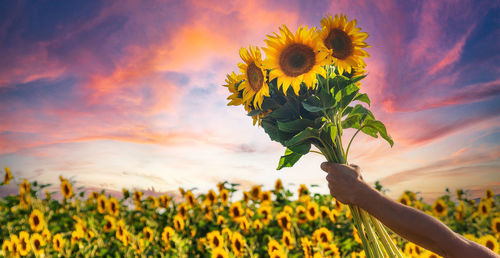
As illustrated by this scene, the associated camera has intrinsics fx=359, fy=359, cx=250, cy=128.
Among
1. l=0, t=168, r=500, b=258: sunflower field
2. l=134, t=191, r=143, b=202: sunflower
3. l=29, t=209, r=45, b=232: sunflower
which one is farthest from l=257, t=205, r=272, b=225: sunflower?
l=29, t=209, r=45, b=232: sunflower

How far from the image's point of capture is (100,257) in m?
3.37

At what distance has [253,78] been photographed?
1.41 m

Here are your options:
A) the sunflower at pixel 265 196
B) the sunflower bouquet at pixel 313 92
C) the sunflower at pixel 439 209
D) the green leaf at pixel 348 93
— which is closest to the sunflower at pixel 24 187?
the sunflower at pixel 265 196

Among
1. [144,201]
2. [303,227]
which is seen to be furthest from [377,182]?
[144,201]

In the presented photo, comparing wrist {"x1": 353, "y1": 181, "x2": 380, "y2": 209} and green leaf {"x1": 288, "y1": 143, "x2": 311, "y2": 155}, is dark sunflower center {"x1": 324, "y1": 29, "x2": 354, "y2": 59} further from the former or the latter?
wrist {"x1": 353, "y1": 181, "x2": 380, "y2": 209}

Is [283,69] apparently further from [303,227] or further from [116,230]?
[116,230]

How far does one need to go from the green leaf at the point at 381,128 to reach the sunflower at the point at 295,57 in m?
0.32

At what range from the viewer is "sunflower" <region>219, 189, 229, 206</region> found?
397cm

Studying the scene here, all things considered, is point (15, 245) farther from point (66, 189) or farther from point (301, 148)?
point (301, 148)

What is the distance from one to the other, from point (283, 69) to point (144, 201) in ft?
11.9

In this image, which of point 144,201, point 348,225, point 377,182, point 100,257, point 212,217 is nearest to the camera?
point 100,257

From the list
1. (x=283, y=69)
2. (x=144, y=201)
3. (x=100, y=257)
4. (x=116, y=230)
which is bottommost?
(x=100, y=257)

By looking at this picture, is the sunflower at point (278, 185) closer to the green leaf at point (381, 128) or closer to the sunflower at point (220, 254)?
the sunflower at point (220, 254)

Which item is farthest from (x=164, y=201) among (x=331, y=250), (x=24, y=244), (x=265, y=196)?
(x=331, y=250)
